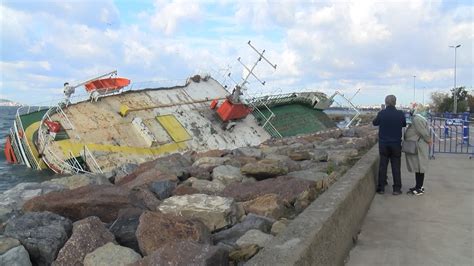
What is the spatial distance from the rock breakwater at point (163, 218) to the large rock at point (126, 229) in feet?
0.03

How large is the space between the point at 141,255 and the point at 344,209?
2372mm

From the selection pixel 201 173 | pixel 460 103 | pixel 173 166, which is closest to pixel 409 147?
pixel 201 173

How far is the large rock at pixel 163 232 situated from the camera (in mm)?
4638

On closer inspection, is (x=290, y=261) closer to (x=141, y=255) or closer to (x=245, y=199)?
(x=141, y=255)

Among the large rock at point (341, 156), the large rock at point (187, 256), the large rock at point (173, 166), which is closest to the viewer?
the large rock at point (187, 256)

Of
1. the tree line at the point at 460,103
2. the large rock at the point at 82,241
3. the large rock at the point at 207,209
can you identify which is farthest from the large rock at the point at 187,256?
the tree line at the point at 460,103

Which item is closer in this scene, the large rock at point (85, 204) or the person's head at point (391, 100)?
the large rock at point (85, 204)

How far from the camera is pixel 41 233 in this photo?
16.4ft

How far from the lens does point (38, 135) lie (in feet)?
75.2

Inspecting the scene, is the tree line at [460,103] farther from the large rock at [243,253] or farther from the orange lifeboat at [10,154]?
the large rock at [243,253]

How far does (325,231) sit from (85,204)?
3.03m

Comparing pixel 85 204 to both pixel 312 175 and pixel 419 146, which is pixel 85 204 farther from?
pixel 419 146

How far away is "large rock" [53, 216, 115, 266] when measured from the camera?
4.63 m

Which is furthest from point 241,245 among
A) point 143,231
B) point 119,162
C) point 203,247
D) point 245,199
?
point 119,162
